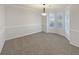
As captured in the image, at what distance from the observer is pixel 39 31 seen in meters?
1.66

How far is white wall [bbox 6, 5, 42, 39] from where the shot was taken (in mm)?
1533

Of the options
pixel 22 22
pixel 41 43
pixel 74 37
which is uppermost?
pixel 22 22

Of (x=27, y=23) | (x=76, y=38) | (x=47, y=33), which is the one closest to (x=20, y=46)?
(x=27, y=23)

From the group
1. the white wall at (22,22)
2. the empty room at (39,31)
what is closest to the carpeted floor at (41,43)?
the empty room at (39,31)

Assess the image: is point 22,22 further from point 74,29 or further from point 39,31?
point 74,29

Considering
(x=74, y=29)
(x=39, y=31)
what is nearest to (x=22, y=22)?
(x=39, y=31)

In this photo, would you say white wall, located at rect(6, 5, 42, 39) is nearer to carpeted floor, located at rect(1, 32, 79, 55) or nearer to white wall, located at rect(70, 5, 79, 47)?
carpeted floor, located at rect(1, 32, 79, 55)

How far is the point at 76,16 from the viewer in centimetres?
149

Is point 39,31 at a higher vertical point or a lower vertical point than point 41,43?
higher

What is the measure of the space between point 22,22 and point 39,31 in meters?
0.35

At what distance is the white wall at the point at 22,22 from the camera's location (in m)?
1.53
